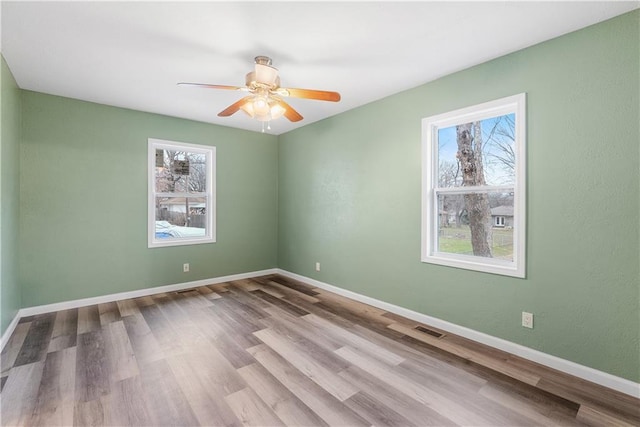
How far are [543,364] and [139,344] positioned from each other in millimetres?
3450

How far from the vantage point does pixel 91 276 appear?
366 cm

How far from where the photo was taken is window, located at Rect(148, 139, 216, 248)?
13.6 ft

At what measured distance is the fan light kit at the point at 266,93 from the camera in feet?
7.71

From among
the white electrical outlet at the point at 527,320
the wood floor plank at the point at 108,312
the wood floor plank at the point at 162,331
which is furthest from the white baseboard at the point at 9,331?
the white electrical outlet at the point at 527,320

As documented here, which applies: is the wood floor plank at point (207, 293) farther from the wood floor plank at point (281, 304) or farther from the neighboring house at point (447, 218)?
the neighboring house at point (447, 218)

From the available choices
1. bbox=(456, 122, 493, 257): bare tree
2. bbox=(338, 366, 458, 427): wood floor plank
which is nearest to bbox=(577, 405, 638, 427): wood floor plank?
bbox=(338, 366, 458, 427): wood floor plank

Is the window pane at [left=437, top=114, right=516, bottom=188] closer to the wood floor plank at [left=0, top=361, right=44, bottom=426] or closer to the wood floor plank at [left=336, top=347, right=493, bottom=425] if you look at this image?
the wood floor plank at [left=336, top=347, right=493, bottom=425]

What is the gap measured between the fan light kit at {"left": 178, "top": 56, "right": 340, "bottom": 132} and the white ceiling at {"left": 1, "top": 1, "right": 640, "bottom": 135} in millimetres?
201

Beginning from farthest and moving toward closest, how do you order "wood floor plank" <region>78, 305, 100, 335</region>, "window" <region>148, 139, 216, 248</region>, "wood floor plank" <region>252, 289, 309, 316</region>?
"window" <region>148, 139, 216, 248</region> → "wood floor plank" <region>252, 289, 309, 316</region> → "wood floor plank" <region>78, 305, 100, 335</region>

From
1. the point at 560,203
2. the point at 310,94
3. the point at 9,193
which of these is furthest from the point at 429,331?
the point at 9,193

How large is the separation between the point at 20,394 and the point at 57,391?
0.71 feet

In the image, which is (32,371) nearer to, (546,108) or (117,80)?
(117,80)

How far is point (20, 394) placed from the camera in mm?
1939

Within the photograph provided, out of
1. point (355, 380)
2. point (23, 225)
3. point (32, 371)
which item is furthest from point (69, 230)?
point (355, 380)
